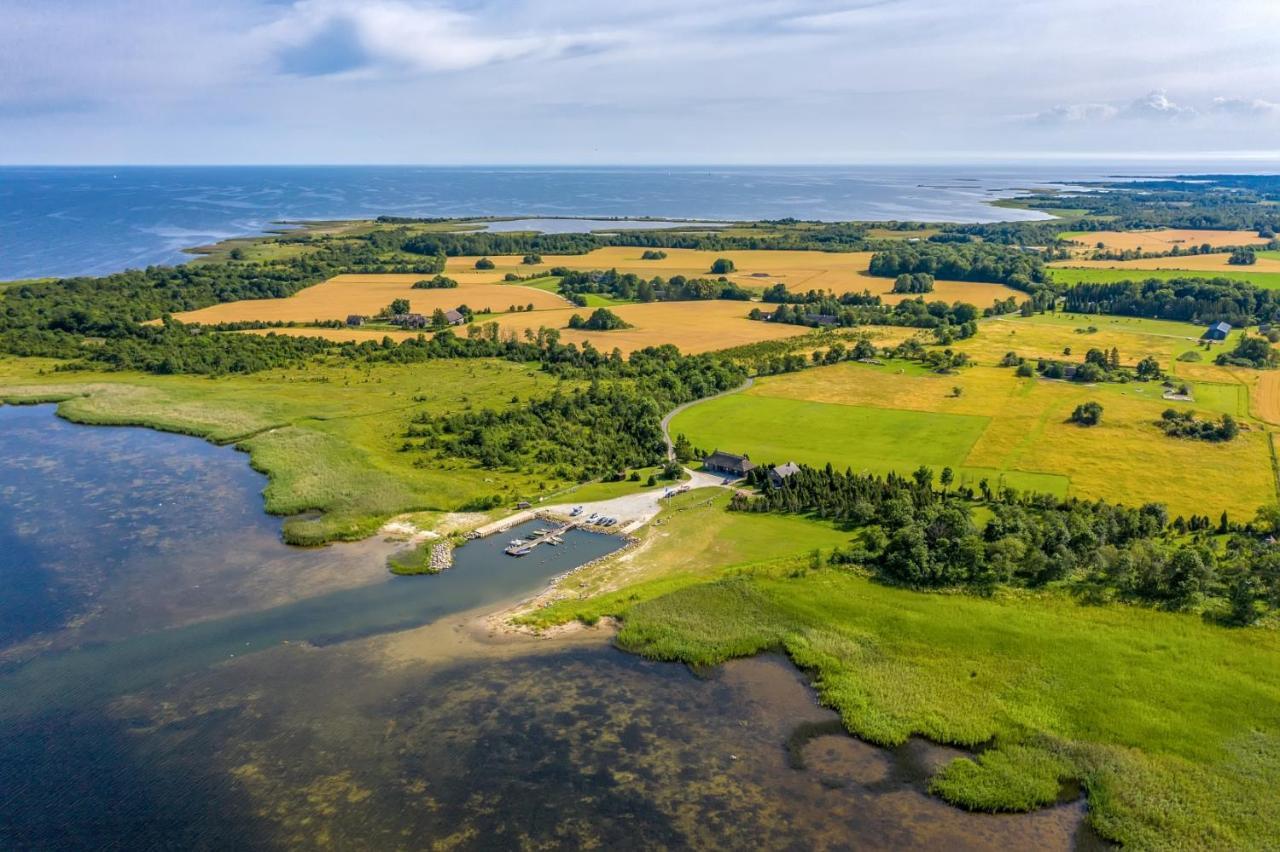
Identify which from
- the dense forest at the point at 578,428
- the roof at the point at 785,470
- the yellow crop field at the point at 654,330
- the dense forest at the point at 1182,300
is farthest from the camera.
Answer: the dense forest at the point at 1182,300

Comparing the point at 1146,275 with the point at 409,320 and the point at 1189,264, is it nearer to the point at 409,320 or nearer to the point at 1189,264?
the point at 1189,264

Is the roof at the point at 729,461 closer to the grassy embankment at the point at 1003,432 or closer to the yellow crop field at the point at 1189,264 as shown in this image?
the grassy embankment at the point at 1003,432

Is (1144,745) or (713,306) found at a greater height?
(713,306)

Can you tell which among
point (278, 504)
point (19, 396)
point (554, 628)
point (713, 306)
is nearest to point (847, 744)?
point (554, 628)

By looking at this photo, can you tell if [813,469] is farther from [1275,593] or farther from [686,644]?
[1275,593]

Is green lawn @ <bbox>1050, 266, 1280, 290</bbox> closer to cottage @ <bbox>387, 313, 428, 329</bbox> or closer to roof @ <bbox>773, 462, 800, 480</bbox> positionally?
roof @ <bbox>773, 462, 800, 480</bbox>

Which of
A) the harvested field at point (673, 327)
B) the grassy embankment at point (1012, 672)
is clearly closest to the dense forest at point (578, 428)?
the grassy embankment at point (1012, 672)

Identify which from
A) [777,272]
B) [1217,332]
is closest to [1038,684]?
[1217,332]
